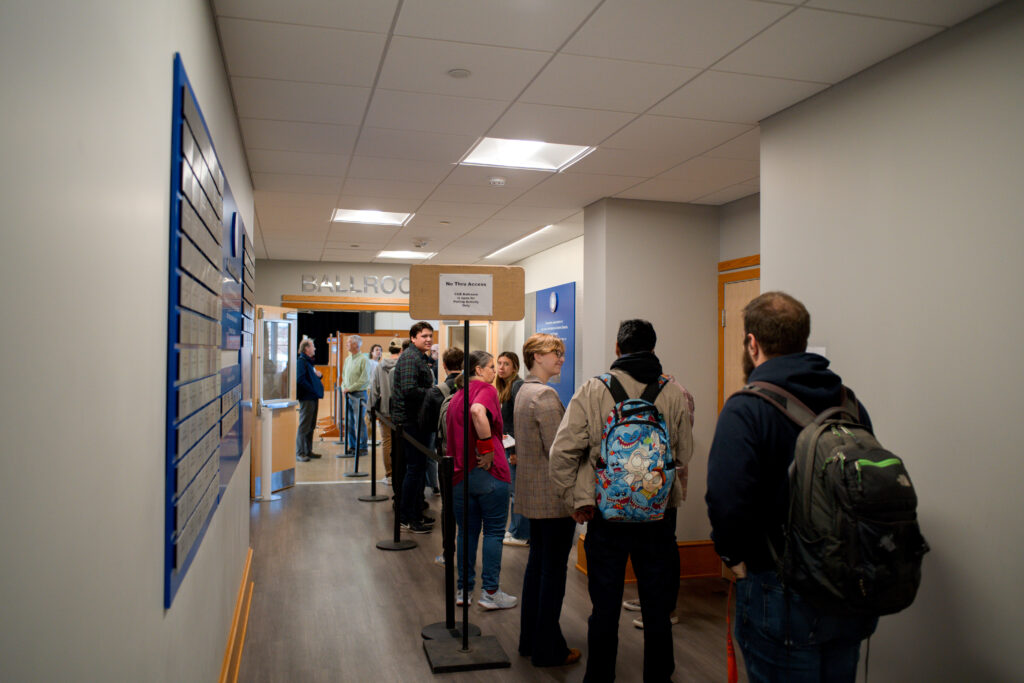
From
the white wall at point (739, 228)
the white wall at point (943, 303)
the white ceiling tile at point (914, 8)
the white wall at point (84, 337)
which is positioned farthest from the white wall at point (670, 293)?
the white wall at point (84, 337)

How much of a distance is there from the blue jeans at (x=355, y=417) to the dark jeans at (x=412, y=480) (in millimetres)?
3127

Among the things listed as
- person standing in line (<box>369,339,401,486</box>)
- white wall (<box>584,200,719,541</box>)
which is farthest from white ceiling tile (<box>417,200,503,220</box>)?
A: person standing in line (<box>369,339,401,486</box>)

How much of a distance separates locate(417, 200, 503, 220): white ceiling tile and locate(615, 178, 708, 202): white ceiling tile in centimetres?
117

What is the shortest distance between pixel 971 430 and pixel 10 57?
2852 millimetres

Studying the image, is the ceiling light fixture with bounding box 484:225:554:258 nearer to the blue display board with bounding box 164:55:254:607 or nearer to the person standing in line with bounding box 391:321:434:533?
the person standing in line with bounding box 391:321:434:533

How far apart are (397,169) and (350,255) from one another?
4.66 metres

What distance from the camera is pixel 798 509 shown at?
6.17ft

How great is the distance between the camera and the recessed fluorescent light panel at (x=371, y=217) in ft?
21.2

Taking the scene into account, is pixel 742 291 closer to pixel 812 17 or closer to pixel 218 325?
pixel 812 17

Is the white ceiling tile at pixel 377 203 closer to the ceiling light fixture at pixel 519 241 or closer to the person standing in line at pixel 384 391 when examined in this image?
the ceiling light fixture at pixel 519 241

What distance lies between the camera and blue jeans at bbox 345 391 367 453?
31.7 ft

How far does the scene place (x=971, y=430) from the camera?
8.25ft

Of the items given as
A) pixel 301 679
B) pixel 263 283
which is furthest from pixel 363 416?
pixel 301 679

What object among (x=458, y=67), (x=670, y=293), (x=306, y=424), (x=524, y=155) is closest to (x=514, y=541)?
(x=670, y=293)
